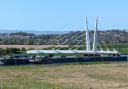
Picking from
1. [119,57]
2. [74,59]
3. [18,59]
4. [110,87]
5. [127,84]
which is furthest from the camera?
[119,57]

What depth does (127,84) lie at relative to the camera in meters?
33.3

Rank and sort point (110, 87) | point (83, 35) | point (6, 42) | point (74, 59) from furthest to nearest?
point (6, 42) → point (83, 35) → point (74, 59) → point (110, 87)

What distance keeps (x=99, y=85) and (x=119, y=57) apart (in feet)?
148

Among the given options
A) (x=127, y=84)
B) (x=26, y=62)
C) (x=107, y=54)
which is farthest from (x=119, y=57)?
(x=127, y=84)

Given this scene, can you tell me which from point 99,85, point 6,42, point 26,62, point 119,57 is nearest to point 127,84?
point 99,85

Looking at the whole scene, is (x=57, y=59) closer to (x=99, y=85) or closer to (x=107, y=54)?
(x=107, y=54)

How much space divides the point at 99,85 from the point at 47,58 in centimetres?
3700

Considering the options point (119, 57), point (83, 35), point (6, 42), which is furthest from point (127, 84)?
point (6, 42)

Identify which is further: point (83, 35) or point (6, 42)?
point (6, 42)

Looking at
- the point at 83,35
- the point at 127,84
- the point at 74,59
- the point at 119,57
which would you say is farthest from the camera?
the point at 83,35

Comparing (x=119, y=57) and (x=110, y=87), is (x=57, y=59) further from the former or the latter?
(x=110, y=87)

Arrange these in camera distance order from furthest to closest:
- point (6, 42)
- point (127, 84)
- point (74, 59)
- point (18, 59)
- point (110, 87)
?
point (6, 42), point (74, 59), point (18, 59), point (127, 84), point (110, 87)

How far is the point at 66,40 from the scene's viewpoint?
351ft

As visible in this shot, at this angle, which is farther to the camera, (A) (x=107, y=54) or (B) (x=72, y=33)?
(B) (x=72, y=33)
